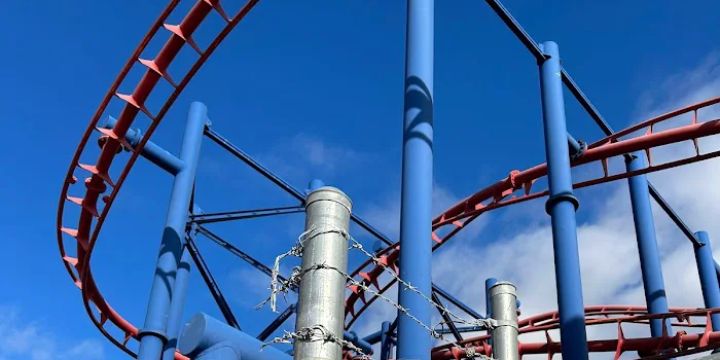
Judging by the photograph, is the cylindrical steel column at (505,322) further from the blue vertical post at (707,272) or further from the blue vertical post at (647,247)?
the blue vertical post at (707,272)

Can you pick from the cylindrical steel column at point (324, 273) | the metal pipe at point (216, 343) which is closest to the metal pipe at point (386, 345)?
the metal pipe at point (216, 343)

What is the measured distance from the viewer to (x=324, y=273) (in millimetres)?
2238

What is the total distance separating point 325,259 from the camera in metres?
2.25

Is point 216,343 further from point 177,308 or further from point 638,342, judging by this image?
point 638,342

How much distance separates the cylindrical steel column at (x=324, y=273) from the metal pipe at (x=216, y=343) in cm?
342

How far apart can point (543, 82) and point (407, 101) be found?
4.56m

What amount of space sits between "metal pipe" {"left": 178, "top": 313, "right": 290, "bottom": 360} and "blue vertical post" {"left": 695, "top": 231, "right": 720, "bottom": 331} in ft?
31.3

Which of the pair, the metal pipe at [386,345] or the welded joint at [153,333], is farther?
the metal pipe at [386,345]

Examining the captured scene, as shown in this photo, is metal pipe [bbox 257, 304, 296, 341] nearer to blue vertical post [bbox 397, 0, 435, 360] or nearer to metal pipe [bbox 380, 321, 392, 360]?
metal pipe [bbox 380, 321, 392, 360]

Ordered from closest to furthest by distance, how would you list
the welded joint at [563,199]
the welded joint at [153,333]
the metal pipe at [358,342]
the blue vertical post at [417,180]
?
the blue vertical post at [417,180] → the welded joint at [563,199] → the welded joint at [153,333] → the metal pipe at [358,342]

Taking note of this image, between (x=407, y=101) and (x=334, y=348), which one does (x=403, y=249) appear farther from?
(x=334, y=348)

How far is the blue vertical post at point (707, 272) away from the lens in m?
13.4

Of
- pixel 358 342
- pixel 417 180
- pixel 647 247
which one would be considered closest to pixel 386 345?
pixel 358 342

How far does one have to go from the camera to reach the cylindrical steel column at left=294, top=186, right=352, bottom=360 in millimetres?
2156
